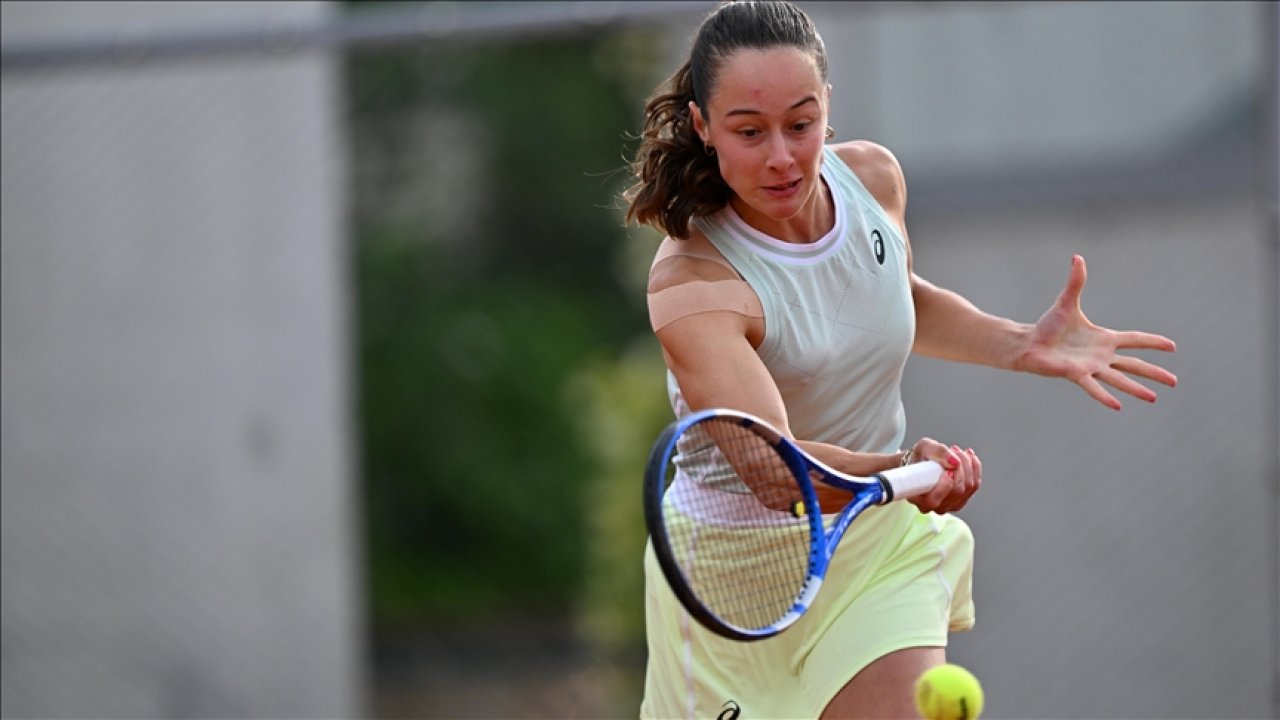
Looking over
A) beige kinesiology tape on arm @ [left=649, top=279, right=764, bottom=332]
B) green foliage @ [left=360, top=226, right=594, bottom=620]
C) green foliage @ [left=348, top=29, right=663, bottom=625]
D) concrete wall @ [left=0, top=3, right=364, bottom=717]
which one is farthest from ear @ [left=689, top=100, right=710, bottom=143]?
green foliage @ [left=360, top=226, right=594, bottom=620]

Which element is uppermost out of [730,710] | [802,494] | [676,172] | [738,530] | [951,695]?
[676,172]

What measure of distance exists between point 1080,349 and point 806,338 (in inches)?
22.5

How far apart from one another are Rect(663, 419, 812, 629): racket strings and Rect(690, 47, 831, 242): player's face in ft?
1.32

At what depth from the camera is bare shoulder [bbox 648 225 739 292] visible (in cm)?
253

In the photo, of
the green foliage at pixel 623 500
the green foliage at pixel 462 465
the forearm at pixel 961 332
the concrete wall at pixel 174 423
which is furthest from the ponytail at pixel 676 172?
the green foliage at pixel 462 465

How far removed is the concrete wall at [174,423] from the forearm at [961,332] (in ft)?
8.45

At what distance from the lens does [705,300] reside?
2.49 m

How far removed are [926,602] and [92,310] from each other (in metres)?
3.40

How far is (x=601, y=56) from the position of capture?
1047 cm

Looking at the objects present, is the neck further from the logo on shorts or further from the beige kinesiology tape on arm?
the logo on shorts

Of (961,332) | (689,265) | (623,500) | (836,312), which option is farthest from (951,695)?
(623,500)

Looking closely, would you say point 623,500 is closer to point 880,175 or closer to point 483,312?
point 483,312

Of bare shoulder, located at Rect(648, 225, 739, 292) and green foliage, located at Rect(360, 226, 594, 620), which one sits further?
green foliage, located at Rect(360, 226, 594, 620)

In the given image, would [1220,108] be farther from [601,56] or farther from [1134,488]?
[601,56]
